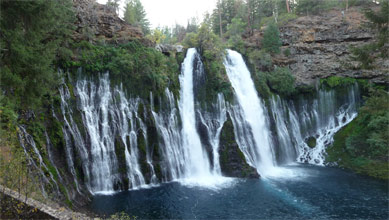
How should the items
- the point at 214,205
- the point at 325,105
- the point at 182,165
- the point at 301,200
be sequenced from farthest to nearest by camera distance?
the point at 325,105, the point at 182,165, the point at 301,200, the point at 214,205

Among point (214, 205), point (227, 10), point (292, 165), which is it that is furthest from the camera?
point (227, 10)

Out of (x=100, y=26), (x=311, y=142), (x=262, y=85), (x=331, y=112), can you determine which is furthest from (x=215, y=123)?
(x=331, y=112)

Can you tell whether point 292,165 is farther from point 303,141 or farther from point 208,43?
point 208,43

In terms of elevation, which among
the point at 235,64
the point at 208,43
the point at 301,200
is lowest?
the point at 301,200

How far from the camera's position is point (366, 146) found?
21.5 metres

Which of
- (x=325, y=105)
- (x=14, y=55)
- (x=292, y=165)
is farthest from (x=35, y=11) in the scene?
(x=325, y=105)

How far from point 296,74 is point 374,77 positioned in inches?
310

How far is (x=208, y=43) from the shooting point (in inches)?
915

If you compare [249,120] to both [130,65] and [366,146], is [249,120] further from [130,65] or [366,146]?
[130,65]

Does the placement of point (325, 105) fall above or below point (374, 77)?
below

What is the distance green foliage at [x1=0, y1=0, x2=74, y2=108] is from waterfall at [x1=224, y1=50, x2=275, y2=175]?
14.8 m

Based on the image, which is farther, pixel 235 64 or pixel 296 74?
pixel 296 74

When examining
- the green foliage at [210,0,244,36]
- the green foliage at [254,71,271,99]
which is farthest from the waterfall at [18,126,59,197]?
A: the green foliage at [210,0,244,36]

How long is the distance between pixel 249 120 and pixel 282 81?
6.98 meters
